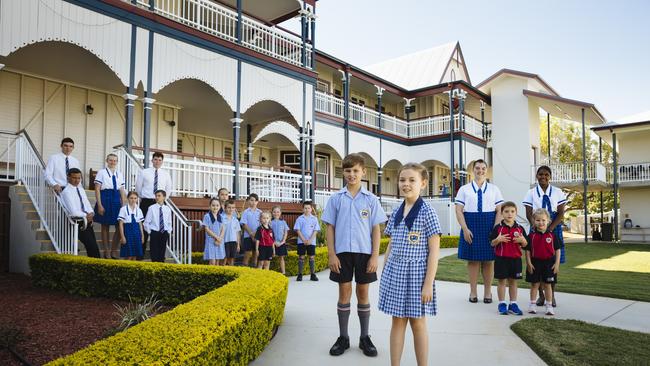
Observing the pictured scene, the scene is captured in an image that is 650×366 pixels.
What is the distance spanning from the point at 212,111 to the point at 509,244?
12445 mm

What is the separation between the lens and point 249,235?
10102mm

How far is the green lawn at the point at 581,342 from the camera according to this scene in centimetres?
415

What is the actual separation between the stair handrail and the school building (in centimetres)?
3

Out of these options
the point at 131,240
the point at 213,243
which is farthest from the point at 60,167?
the point at 213,243

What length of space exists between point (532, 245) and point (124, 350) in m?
5.54

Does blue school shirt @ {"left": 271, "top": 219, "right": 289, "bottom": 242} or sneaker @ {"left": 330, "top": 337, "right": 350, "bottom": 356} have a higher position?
blue school shirt @ {"left": 271, "top": 219, "right": 289, "bottom": 242}

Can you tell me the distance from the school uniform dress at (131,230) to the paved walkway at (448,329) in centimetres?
304

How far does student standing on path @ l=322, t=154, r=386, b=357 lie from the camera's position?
459cm

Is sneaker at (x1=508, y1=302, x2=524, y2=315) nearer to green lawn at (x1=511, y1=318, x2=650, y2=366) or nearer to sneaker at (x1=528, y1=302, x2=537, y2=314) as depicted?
sneaker at (x1=528, y1=302, x2=537, y2=314)

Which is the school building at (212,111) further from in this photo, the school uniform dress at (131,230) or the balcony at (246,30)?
the school uniform dress at (131,230)

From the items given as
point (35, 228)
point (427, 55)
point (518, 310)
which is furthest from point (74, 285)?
point (427, 55)

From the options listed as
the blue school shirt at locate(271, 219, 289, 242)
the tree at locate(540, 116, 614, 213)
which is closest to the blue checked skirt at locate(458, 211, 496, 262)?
the blue school shirt at locate(271, 219, 289, 242)

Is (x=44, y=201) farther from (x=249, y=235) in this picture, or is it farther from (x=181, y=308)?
(x=181, y=308)

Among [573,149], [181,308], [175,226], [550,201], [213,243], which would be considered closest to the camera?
[181,308]
